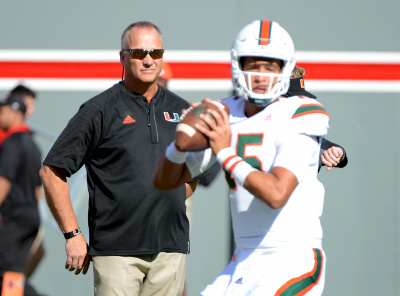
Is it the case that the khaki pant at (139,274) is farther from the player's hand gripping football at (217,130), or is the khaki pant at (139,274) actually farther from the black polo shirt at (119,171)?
the player's hand gripping football at (217,130)

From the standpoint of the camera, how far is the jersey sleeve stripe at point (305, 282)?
241 cm

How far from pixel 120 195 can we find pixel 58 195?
31cm

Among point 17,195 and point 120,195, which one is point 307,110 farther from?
point 17,195

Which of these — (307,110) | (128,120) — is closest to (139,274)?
(128,120)

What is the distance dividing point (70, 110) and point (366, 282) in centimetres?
259

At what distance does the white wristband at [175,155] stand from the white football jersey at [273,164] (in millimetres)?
189

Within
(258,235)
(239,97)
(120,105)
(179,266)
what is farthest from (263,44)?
(179,266)

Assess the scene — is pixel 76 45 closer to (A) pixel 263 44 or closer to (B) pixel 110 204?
(B) pixel 110 204

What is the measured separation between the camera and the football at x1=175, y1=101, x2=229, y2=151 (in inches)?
91.0

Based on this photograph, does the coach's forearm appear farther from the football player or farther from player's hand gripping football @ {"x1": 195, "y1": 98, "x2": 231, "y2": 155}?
player's hand gripping football @ {"x1": 195, "y1": 98, "x2": 231, "y2": 155}

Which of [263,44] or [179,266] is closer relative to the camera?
[263,44]

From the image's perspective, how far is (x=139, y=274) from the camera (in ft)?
11.1

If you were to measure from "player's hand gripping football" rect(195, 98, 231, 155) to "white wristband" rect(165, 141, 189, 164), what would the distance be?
15cm

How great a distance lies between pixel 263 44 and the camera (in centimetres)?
249
